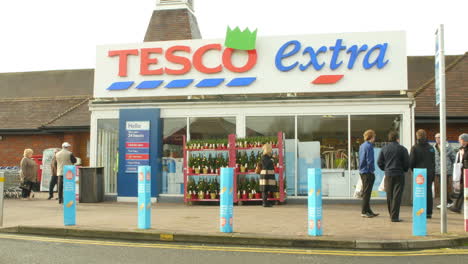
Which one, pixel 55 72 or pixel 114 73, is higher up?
pixel 55 72

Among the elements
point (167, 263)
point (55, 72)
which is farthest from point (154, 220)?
point (55, 72)

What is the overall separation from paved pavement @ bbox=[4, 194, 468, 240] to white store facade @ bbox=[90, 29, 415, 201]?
1579 mm

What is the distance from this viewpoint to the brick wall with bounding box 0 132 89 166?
23.4 m

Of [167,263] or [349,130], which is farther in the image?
[349,130]

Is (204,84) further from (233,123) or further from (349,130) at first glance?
(349,130)

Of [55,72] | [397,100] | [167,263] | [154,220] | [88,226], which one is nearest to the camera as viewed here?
[167,263]

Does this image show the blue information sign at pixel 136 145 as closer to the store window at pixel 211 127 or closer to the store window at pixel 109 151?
the store window at pixel 109 151

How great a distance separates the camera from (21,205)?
15477mm

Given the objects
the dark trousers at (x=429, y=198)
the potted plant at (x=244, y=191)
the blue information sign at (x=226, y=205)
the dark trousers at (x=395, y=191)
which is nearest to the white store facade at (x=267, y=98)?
the potted plant at (x=244, y=191)

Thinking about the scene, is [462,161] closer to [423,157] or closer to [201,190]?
[423,157]

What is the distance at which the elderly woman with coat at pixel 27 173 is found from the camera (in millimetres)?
18016

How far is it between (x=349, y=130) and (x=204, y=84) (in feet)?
14.3

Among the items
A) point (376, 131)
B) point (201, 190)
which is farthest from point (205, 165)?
point (376, 131)

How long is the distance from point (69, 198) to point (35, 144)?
15.0 m
